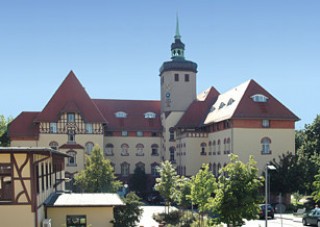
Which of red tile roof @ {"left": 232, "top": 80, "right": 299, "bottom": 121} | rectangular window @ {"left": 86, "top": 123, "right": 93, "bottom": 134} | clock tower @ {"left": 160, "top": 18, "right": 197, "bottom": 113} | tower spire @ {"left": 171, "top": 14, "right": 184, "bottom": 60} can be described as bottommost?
rectangular window @ {"left": 86, "top": 123, "right": 93, "bottom": 134}

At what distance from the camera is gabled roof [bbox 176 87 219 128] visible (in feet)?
191

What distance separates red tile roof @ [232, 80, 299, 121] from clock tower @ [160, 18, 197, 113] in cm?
1415

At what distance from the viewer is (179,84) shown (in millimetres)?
61250

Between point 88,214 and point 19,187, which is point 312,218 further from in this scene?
point 19,187

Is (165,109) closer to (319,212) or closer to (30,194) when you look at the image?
(319,212)

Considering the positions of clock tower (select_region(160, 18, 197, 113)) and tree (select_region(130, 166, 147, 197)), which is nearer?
tree (select_region(130, 166, 147, 197))

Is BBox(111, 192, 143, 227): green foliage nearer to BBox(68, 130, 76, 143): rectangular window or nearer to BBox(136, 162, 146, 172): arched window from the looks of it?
BBox(68, 130, 76, 143): rectangular window

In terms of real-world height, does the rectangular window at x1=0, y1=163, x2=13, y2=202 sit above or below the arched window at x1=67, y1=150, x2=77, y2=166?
above

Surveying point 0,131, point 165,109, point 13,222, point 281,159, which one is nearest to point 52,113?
point 0,131

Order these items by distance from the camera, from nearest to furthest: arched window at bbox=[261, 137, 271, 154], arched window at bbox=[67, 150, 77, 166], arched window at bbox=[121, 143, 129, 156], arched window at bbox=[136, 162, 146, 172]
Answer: arched window at bbox=[261, 137, 271, 154] → arched window at bbox=[67, 150, 77, 166] → arched window at bbox=[121, 143, 129, 156] → arched window at bbox=[136, 162, 146, 172]

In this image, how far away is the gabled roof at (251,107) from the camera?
46312mm

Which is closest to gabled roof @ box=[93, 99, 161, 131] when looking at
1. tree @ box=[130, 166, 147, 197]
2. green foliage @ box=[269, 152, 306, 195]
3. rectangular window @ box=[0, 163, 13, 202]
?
tree @ box=[130, 166, 147, 197]

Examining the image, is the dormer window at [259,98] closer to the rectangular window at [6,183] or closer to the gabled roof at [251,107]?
the gabled roof at [251,107]

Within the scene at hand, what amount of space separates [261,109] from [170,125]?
56.8ft
